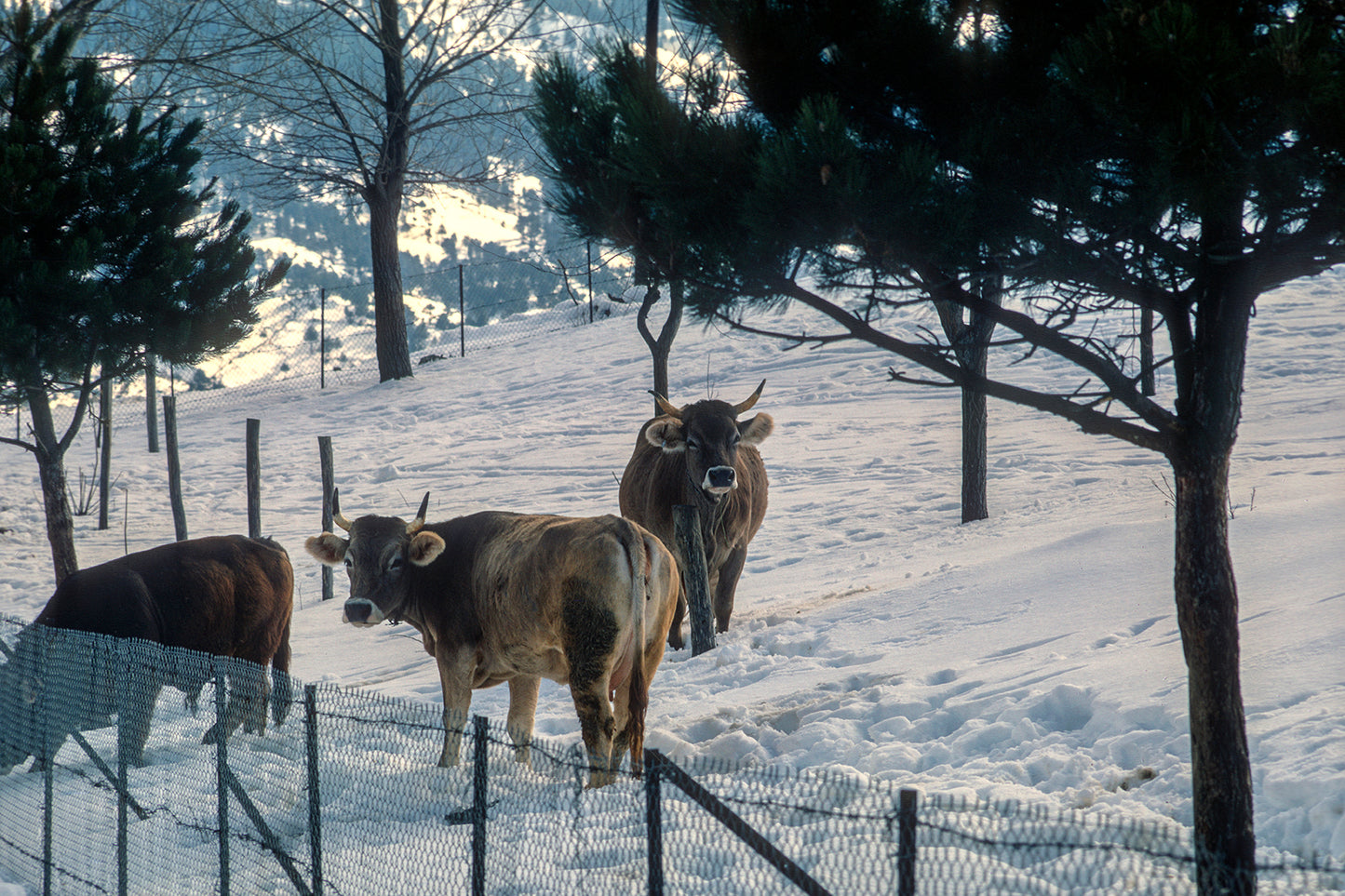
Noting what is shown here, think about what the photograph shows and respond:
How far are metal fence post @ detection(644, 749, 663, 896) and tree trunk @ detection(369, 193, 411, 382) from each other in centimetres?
2137

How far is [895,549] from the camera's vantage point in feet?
37.5

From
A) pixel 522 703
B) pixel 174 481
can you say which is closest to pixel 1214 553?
pixel 522 703

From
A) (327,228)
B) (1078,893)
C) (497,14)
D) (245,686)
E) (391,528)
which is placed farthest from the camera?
(327,228)

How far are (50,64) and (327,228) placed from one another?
290 ft

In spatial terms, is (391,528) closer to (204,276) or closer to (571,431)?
(204,276)

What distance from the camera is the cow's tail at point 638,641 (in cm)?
575

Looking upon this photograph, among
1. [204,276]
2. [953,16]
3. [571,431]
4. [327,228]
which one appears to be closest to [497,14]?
[571,431]

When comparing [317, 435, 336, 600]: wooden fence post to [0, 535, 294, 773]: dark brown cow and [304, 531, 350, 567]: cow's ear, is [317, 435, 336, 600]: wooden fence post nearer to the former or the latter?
[0, 535, 294, 773]: dark brown cow

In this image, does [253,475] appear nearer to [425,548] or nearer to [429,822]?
[425,548]

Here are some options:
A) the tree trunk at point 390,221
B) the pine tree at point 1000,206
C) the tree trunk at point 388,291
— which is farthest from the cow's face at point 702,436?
the tree trunk at point 388,291

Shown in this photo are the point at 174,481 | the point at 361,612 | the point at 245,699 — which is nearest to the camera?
the point at 245,699

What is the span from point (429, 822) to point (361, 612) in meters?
1.76

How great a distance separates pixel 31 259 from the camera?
9.92 m

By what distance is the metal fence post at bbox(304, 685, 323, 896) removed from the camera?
13.9ft
